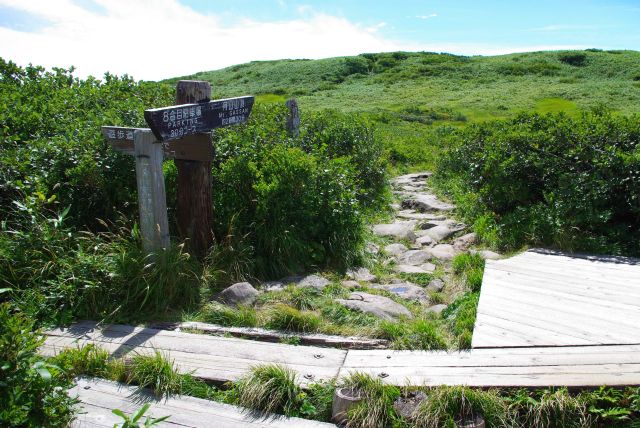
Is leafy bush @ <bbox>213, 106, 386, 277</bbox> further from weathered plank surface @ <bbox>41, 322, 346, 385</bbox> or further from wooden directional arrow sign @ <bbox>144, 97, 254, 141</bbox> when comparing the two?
weathered plank surface @ <bbox>41, 322, 346, 385</bbox>

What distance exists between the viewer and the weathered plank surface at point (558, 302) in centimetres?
463

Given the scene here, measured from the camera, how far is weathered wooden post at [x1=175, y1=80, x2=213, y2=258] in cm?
636

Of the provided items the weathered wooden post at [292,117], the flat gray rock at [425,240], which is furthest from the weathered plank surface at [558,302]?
the weathered wooden post at [292,117]

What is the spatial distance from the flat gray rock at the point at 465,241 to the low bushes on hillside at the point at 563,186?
6.6 inches

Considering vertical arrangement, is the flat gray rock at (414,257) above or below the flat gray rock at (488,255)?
below

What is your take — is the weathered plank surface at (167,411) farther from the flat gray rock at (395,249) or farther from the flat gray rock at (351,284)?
the flat gray rock at (395,249)

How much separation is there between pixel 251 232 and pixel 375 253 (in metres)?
2.06

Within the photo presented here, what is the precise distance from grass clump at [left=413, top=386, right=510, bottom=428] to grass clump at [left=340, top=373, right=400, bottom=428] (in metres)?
0.19

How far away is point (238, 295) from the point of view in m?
5.71

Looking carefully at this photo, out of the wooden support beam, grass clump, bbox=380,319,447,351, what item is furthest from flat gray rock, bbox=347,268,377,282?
the wooden support beam

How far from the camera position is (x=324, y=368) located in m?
4.24

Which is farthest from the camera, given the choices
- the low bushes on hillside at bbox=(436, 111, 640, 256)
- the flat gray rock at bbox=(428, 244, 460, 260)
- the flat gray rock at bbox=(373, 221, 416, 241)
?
the flat gray rock at bbox=(373, 221, 416, 241)

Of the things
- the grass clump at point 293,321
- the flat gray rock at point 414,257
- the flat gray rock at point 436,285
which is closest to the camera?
the grass clump at point 293,321

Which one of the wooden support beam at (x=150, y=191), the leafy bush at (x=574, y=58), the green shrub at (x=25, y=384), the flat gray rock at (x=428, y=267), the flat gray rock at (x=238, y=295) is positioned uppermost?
the leafy bush at (x=574, y=58)
